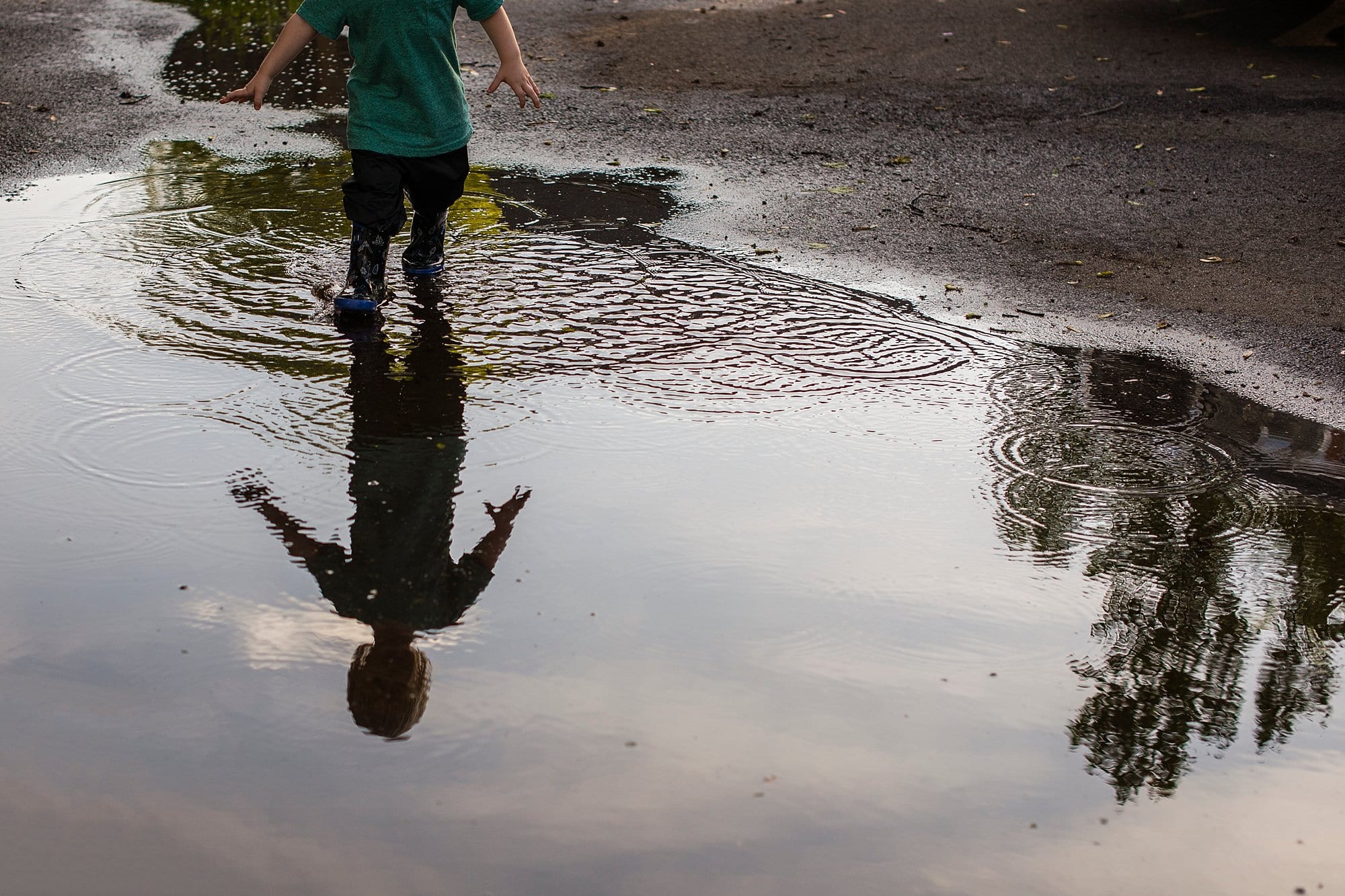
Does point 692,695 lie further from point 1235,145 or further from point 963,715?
point 1235,145

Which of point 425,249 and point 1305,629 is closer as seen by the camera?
point 1305,629

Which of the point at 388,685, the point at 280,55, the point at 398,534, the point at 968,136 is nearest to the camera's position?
the point at 388,685

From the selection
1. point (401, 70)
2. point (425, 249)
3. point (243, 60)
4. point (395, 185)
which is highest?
point (401, 70)

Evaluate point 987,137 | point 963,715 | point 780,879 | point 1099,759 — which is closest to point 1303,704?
point 1099,759

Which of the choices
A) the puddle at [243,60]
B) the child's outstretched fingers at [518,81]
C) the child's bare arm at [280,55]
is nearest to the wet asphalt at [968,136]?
the puddle at [243,60]

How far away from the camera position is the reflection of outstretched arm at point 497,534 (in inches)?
125

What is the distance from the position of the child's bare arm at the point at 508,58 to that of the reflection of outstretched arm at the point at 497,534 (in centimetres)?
195

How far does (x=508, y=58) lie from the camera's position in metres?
4.81

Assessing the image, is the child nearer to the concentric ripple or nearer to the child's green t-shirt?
the child's green t-shirt

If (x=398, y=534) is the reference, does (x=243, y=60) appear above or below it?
below

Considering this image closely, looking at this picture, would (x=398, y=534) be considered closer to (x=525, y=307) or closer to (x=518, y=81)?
(x=525, y=307)

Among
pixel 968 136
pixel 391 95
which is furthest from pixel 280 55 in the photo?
pixel 968 136

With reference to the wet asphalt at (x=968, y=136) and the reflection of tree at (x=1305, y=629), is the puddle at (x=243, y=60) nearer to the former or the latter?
the wet asphalt at (x=968, y=136)

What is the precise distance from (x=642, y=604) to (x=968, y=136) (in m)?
5.79
